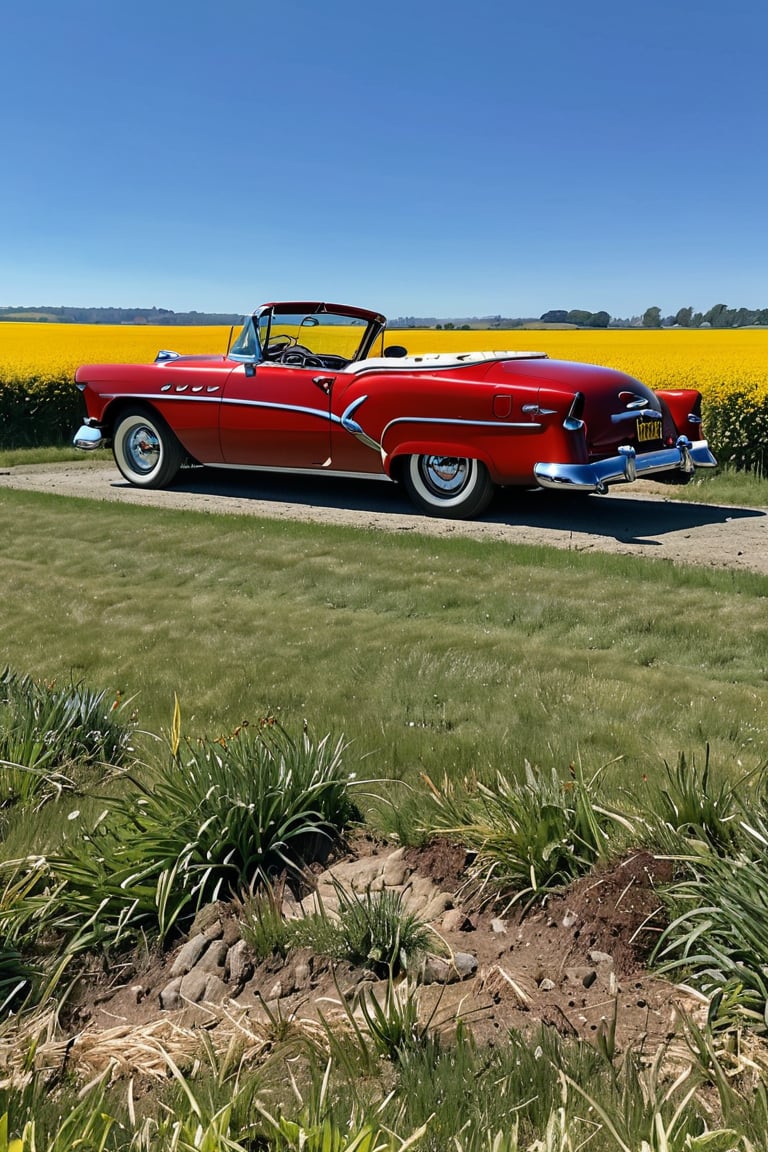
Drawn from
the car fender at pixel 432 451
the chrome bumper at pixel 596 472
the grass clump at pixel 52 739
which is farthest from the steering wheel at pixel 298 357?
the grass clump at pixel 52 739

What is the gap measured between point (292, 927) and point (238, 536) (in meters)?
5.52

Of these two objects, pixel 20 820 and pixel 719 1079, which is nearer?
pixel 719 1079

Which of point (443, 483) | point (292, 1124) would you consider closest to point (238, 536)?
point (443, 483)

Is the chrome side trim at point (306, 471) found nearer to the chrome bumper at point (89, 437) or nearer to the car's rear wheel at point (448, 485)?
the car's rear wheel at point (448, 485)

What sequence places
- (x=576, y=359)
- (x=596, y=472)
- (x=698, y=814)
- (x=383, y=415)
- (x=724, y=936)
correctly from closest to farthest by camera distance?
1. (x=724, y=936)
2. (x=698, y=814)
3. (x=596, y=472)
4. (x=383, y=415)
5. (x=576, y=359)

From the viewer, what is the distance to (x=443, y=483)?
873 cm

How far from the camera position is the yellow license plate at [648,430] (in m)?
8.30

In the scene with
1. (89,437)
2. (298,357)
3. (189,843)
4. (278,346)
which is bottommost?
(189,843)

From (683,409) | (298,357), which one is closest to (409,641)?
(683,409)

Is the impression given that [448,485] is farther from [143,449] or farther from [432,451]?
[143,449]

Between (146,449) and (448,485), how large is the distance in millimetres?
3590

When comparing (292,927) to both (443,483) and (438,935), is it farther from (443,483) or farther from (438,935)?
(443,483)

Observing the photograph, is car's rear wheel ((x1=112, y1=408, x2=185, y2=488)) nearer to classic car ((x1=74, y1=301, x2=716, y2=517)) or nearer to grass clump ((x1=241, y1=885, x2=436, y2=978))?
classic car ((x1=74, y1=301, x2=716, y2=517))

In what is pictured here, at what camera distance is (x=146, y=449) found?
10633mm
